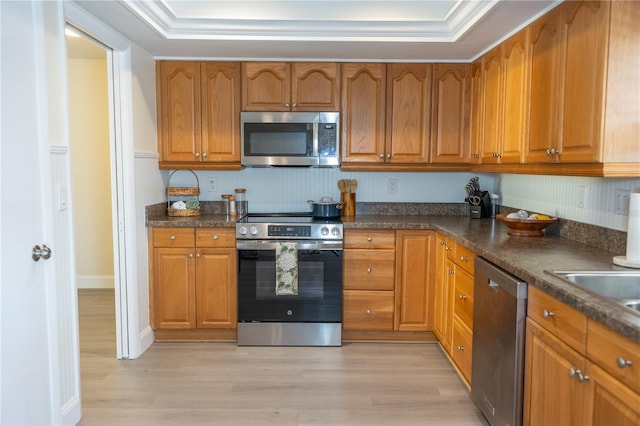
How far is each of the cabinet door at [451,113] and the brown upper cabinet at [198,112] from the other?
1.57 meters

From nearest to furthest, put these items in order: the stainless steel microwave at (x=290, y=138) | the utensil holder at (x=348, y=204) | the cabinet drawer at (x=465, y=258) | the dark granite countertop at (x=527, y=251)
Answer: the dark granite countertop at (x=527, y=251) → the cabinet drawer at (x=465, y=258) → the stainless steel microwave at (x=290, y=138) → the utensil holder at (x=348, y=204)

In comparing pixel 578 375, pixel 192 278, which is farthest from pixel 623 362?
pixel 192 278

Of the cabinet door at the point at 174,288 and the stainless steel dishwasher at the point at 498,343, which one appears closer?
the stainless steel dishwasher at the point at 498,343

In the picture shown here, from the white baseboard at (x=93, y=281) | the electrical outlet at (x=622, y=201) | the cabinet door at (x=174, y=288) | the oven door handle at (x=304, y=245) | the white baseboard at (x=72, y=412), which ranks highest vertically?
the electrical outlet at (x=622, y=201)

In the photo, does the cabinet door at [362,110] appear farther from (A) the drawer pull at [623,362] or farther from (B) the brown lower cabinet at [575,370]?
(A) the drawer pull at [623,362]

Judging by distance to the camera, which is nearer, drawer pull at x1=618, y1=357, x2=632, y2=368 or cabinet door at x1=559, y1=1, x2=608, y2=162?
drawer pull at x1=618, y1=357, x2=632, y2=368

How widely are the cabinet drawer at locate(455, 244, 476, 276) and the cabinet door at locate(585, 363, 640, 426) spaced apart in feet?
3.74

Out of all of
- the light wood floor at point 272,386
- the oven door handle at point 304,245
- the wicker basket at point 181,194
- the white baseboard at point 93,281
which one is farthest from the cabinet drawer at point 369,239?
the white baseboard at point 93,281

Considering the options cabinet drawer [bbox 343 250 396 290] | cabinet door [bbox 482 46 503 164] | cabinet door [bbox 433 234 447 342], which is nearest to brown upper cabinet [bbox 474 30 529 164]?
cabinet door [bbox 482 46 503 164]

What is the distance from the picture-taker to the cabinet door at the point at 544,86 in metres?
2.36

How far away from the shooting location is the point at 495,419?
2221mm

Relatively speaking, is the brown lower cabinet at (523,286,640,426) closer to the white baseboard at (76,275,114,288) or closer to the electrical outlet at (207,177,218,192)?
the electrical outlet at (207,177,218,192)

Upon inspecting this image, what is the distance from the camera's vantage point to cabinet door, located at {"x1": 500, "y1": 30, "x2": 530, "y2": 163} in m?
2.71

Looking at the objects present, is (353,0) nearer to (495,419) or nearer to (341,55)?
(341,55)
